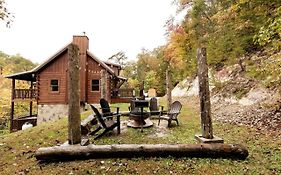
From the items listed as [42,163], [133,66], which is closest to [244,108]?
[42,163]

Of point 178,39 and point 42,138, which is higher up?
point 178,39

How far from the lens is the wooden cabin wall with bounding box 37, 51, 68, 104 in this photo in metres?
18.6

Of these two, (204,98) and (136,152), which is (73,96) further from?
(204,98)

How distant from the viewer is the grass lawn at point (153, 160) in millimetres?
4488

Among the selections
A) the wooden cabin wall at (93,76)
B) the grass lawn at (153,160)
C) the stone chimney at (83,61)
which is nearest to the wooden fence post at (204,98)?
the grass lawn at (153,160)

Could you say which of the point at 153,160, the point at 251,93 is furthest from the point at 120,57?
the point at 153,160

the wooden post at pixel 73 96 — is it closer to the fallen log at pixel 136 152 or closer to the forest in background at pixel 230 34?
the fallen log at pixel 136 152

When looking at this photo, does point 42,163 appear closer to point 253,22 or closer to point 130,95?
point 253,22

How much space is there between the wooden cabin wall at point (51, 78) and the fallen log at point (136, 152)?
14.1 meters

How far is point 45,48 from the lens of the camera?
6862 centimetres

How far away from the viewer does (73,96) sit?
217 inches

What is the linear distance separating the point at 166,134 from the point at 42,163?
398 centimetres

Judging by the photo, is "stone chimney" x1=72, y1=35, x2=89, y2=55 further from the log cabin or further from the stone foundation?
the stone foundation

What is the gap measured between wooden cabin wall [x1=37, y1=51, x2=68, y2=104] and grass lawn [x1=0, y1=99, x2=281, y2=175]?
37.1ft
